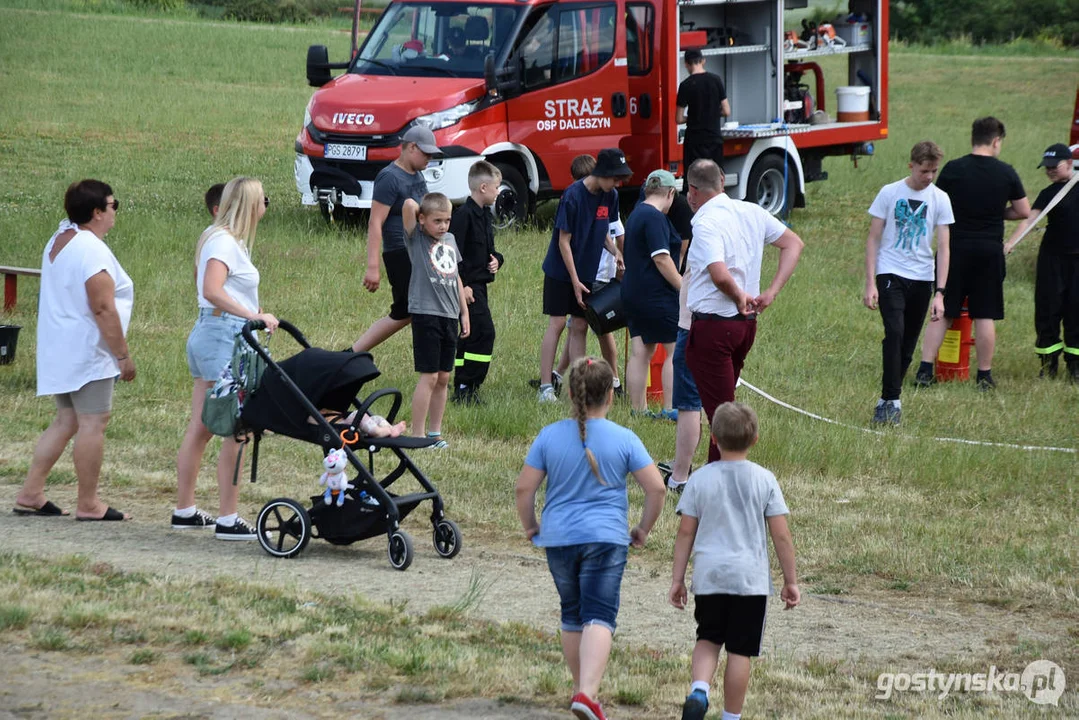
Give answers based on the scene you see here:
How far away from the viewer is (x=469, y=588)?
20.3 ft

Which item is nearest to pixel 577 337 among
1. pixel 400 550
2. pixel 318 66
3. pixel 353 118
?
pixel 400 550

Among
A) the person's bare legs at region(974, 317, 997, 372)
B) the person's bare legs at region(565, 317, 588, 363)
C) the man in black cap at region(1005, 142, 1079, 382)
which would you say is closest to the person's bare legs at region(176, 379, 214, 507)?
the person's bare legs at region(565, 317, 588, 363)

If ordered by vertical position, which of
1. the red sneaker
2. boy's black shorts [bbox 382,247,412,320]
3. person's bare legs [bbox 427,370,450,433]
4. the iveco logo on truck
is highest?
the iveco logo on truck

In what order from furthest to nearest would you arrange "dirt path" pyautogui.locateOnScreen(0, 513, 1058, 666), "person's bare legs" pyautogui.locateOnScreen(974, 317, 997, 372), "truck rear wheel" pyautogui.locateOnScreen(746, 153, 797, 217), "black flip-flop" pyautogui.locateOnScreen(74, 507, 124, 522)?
"truck rear wheel" pyautogui.locateOnScreen(746, 153, 797, 217) < "person's bare legs" pyautogui.locateOnScreen(974, 317, 997, 372) < "black flip-flop" pyautogui.locateOnScreen(74, 507, 124, 522) < "dirt path" pyautogui.locateOnScreen(0, 513, 1058, 666)

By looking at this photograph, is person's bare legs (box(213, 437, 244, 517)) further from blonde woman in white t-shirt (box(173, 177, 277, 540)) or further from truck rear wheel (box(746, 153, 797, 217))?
truck rear wheel (box(746, 153, 797, 217))

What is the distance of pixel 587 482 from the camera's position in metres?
4.70

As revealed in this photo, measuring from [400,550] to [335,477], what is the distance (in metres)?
0.45

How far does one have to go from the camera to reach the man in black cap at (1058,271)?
10797 mm

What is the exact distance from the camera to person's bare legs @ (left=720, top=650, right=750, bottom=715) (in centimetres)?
460

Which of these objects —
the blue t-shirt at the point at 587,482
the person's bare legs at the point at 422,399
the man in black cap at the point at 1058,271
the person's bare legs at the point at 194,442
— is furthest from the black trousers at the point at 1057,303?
the blue t-shirt at the point at 587,482

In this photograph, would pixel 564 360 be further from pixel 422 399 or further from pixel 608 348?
pixel 422 399

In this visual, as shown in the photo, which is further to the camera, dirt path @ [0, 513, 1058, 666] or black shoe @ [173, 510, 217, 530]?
black shoe @ [173, 510, 217, 530]

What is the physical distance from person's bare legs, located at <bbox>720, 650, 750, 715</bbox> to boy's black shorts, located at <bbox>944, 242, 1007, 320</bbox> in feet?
21.1

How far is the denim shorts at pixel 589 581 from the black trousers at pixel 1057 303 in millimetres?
7293
